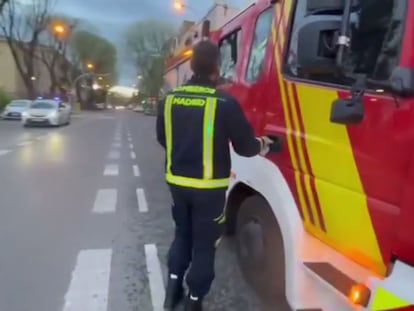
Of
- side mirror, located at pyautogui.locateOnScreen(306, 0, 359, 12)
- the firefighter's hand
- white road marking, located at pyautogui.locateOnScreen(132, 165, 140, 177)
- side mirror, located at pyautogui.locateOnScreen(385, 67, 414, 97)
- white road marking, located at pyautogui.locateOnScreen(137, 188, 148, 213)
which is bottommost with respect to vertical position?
white road marking, located at pyautogui.locateOnScreen(132, 165, 140, 177)

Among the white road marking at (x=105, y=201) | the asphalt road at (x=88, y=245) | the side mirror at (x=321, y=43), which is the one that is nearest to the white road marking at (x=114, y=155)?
the asphalt road at (x=88, y=245)

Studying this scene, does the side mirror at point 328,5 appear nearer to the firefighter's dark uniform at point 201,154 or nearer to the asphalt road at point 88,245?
the firefighter's dark uniform at point 201,154

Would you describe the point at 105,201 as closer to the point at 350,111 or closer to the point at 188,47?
the point at 188,47

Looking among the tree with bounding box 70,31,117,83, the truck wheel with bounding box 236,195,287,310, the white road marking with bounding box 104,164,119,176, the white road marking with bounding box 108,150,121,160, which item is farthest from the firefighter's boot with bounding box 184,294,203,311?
the tree with bounding box 70,31,117,83

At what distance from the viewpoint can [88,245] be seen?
17.5 ft

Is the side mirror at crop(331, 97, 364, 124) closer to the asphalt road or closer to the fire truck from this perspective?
the fire truck

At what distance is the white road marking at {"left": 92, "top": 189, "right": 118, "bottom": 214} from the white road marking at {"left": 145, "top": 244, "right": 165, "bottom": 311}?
6.12 feet

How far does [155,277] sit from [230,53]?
2.18 meters

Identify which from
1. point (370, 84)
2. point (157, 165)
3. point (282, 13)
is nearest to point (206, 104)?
point (282, 13)

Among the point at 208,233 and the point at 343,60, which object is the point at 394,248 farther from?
the point at 208,233

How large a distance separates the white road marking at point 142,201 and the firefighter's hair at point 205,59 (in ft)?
13.8

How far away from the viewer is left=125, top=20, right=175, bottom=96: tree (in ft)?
287

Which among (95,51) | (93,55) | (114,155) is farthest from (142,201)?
(93,55)

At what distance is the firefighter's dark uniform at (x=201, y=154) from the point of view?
3.11 m
